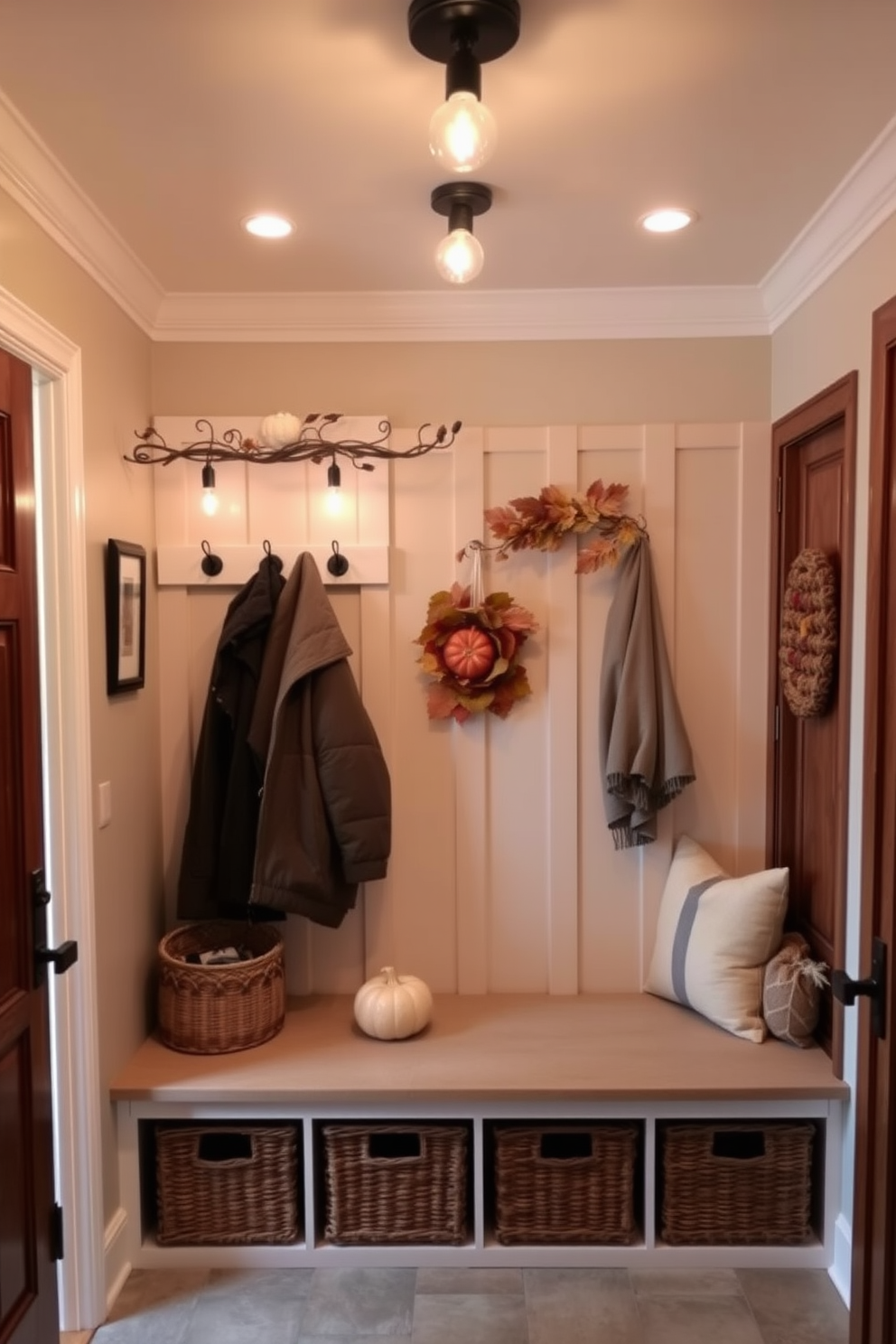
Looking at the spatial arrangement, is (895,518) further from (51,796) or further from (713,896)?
(51,796)

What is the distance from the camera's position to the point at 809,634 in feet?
7.69

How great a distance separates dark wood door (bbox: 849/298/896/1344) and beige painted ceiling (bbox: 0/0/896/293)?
46cm

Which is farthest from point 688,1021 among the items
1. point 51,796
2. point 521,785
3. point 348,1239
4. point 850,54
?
point 850,54

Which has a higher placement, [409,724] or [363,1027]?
[409,724]

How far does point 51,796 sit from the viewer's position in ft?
6.71

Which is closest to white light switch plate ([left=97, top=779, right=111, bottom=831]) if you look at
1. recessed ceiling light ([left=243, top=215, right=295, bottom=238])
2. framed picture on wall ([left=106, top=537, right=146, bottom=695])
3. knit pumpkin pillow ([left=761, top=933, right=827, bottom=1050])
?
framed picture on wall ([left=106, top=537, right=146, bottom=695])

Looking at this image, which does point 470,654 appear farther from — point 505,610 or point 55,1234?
point 55,1234

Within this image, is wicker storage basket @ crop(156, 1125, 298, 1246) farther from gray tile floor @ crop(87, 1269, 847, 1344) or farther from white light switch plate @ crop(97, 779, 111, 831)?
white light switch plate @ crop(97, 779, 111, 831)

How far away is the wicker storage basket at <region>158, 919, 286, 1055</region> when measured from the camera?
2.47m

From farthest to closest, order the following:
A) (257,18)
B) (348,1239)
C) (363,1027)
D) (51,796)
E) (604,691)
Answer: (604,691), (363,1027), (348,1239), (51,796), (257,18)

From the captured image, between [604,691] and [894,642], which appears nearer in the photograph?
[894,642]

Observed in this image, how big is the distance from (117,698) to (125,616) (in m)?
0.21

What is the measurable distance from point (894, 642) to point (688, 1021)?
1.43 metres

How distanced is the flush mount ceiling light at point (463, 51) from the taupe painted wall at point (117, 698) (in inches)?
36.7
